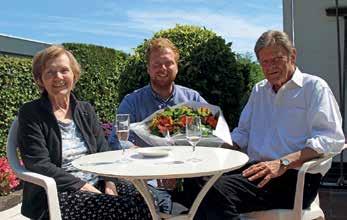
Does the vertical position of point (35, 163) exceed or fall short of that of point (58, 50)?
it falls short

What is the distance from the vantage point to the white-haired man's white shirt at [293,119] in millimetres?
2473

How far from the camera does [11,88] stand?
551 centimetres

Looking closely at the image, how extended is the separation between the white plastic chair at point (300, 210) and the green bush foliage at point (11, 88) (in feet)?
12.1

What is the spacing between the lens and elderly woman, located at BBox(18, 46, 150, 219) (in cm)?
235

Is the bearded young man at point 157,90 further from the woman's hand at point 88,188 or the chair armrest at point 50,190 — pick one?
the chair armrest at point 50,190

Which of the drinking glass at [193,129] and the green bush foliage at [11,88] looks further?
the green bush foliage at [11,88]

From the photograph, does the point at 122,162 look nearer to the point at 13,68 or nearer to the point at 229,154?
the point at 229,154

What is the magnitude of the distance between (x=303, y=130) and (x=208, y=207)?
68cm

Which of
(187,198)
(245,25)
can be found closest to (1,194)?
(187,198)

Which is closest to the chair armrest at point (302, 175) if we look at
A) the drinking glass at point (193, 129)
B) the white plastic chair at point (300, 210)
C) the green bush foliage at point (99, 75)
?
the white plastic chair at point (300, 210)

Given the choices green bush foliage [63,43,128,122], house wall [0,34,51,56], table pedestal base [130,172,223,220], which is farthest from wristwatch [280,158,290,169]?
house wall [0,34,51,56]

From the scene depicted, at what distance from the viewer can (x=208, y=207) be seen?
2.43 meters

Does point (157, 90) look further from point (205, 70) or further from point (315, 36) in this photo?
point (315, 36)

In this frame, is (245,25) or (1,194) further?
(245,25)
